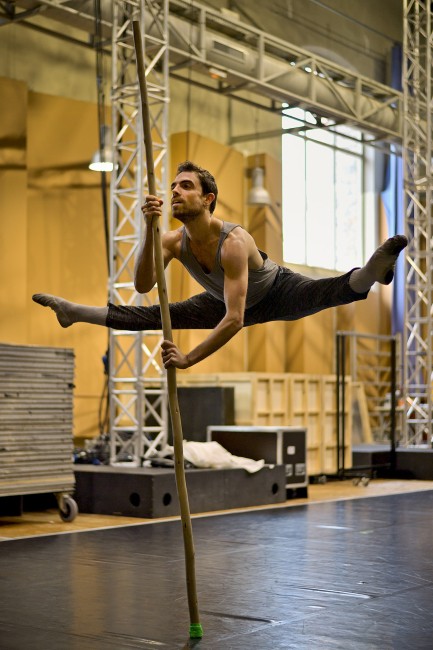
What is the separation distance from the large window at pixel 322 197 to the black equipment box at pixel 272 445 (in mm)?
7296

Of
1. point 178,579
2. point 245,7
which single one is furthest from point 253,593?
point 245,7

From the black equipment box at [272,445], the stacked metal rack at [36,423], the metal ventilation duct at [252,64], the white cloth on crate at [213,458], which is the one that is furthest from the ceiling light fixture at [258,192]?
the stacked metal rack at [36,423]

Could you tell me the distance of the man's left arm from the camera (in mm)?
4062

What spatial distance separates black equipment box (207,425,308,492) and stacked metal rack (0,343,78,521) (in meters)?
2.46

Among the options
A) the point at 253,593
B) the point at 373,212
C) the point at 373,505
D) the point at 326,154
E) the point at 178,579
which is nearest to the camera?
the point at 253,593

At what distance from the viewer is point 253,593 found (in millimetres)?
5262

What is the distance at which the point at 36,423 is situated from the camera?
8180mm

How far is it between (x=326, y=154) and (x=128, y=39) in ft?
30.1

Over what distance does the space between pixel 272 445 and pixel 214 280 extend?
19.7 ft

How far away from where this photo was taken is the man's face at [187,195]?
4.27 meters

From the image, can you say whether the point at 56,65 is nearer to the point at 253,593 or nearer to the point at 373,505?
the point at 373,505

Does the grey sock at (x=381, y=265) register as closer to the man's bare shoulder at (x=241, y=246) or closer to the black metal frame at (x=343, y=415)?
the man's bare shoulder at (x=241, y=246)

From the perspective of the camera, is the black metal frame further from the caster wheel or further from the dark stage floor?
the caster wheel

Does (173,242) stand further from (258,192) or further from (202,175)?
(258,192)
